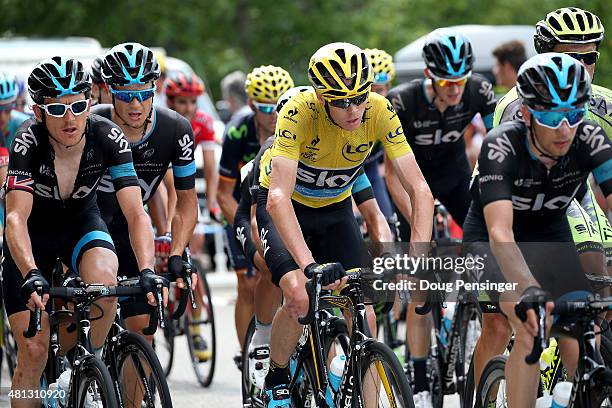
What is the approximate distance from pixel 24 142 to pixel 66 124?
0.25 m

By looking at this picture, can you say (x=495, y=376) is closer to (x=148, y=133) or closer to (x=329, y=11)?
(x=148, y=133)

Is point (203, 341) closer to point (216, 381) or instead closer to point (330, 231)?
point (216, 381)

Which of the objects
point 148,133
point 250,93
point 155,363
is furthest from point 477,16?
point 155,363

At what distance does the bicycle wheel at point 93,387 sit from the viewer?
644 cm

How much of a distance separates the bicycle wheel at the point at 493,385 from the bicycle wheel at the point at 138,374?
1492mm

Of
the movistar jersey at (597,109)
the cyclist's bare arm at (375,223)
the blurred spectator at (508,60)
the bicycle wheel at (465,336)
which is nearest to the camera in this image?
the movistar jersey at (597,109)

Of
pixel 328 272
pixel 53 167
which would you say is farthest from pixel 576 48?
pixel 53 167

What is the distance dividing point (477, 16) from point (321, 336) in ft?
62.6

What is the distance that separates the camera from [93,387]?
667cm

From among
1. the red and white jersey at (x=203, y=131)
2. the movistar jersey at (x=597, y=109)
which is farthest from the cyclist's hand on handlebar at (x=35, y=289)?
the red and white jersey at (x=203, y=131)

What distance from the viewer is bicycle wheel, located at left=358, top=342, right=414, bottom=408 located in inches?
240

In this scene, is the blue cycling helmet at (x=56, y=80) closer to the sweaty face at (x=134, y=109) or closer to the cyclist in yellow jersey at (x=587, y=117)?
the sweaty face at (x=134, y=109)

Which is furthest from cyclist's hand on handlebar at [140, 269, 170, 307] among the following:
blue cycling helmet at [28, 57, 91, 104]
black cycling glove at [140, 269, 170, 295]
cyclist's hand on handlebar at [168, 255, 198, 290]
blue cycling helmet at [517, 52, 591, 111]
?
blue cycling helmet at [517, 52, 591, 111]

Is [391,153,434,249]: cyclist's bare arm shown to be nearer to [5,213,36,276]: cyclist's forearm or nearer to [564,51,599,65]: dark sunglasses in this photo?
[564,51,599,65]: dark sunglasses
